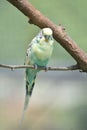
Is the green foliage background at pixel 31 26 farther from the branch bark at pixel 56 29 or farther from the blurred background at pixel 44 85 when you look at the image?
the branch bark at pixel 56 29

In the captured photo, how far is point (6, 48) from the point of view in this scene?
263 centimetres

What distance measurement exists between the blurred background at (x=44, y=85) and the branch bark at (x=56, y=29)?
4.71ft

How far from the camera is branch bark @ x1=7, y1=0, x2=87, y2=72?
106 centimetres

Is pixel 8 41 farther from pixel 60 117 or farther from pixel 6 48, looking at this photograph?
pixel 60 117

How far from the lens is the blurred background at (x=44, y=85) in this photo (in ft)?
8.46

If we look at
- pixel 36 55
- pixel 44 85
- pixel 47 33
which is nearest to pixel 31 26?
pixel 44 85

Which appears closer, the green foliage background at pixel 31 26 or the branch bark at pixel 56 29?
the branch bark at pixel 56 29

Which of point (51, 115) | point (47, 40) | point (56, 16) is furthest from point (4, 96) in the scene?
point (47, 40)

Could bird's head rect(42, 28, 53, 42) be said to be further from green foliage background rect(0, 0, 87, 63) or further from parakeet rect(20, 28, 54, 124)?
green foliage background rect(0, 0, 87, 63)

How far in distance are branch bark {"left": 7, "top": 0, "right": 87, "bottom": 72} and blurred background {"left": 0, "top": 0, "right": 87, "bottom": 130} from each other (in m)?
1.44

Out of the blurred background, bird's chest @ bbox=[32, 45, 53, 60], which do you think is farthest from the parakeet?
the blurred background

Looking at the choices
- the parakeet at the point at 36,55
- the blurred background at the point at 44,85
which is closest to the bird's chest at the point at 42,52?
the parakeet at the point at 36,55

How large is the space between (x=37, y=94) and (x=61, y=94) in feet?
0.37

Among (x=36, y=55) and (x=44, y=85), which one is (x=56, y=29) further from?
(x=44, y=85)
